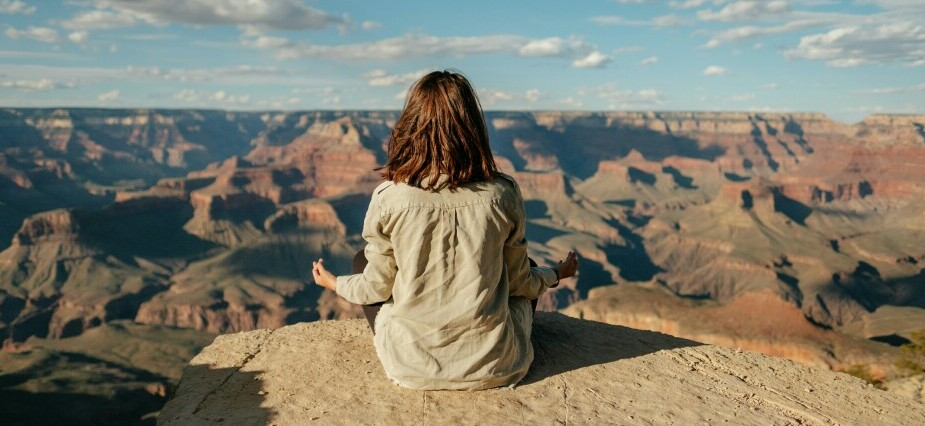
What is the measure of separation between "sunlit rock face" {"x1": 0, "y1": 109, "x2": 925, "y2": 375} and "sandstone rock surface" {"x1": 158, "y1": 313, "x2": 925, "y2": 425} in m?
45.3

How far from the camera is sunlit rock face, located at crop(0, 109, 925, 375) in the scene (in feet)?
250

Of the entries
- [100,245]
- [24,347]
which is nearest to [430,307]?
[24,347]

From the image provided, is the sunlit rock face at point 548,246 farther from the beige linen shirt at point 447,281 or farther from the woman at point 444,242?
the woman at point 444,242

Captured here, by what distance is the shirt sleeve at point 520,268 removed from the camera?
4.70 m

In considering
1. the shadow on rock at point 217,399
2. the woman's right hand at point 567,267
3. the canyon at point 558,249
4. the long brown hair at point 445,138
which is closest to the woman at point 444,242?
the long brown hair at point 445,138

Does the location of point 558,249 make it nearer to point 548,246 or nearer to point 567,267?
point 548,246

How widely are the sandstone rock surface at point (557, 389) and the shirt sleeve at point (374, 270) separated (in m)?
1.03

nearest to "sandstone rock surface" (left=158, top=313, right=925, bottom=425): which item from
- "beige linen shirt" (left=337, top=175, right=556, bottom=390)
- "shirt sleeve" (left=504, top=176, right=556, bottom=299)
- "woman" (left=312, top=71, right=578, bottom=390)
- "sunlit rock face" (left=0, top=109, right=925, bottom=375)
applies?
"beige linen shirt" (left=337, top=175, right=556, bottom=390)

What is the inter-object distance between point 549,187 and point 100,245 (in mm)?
122200

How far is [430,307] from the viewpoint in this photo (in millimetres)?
4695

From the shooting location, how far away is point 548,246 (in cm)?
13500

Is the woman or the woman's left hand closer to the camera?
the woman

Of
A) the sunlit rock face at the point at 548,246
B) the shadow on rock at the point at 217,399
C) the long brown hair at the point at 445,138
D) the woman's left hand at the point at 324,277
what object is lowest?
the sunlit rock face at the point at 548,246

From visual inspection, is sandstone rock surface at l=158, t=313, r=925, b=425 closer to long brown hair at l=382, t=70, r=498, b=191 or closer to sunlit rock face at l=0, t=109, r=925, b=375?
long brown hair at l=382, t=70, r=498, b=191
